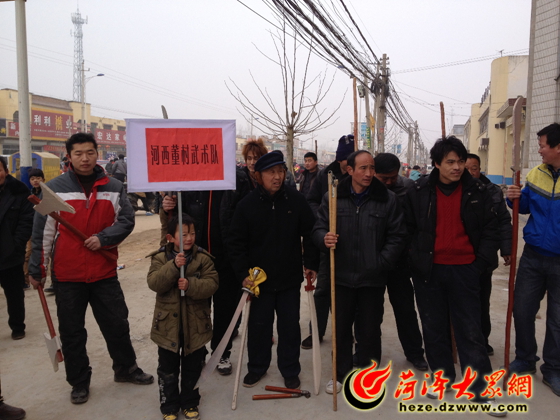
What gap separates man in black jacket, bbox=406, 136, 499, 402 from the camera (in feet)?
10.1

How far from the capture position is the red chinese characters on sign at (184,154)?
310cm

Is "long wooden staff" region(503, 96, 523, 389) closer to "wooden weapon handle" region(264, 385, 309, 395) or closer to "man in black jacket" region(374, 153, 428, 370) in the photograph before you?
"man in black jacket" region(374, 153, 428, 370)

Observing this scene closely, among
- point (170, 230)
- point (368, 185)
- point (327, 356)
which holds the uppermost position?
point (368, 185)

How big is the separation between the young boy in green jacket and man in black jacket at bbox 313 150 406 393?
0.92 metres

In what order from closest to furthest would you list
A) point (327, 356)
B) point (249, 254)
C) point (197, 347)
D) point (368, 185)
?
point (197, 347)
point (368, 185)
point (249, 254)
point (327, 356)

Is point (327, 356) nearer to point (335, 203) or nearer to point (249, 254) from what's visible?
point (249, 254)

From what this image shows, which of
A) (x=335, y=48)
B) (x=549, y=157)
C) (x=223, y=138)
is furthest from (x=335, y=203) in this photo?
(x=335, y=48)

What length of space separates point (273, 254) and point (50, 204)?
1580 millimetres

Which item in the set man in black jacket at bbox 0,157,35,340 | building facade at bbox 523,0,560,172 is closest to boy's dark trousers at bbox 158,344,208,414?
man in black jacket at bbox 0,157,35,340

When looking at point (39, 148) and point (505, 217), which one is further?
point (39, 148)

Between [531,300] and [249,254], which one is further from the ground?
[249,254]

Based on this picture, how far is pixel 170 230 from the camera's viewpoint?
3.10m

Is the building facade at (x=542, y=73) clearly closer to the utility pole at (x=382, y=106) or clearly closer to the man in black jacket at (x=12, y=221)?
the man in black jacket at (x=12, y=221)

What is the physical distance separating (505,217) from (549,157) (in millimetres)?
551
